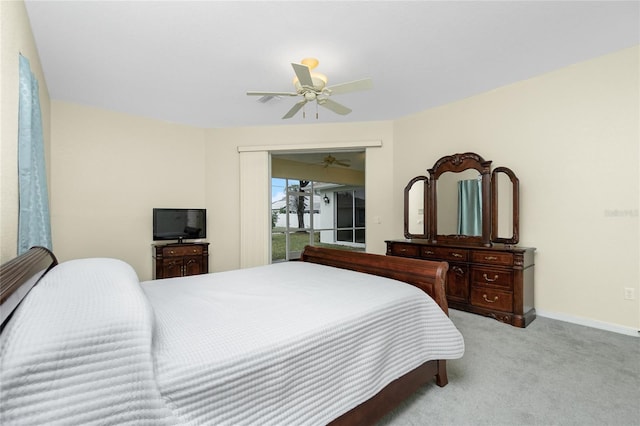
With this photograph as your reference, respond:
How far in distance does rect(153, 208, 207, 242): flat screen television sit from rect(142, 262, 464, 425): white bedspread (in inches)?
99.0

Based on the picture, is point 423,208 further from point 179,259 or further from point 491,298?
point 179,259

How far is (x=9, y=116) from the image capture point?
5.72ft

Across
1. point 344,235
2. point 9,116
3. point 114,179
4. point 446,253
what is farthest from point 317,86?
point 344,235

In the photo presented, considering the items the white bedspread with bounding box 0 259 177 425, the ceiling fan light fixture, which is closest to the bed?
the white bedspread with bounding box 0 259 177 425

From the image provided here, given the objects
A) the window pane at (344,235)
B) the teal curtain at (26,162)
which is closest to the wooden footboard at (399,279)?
the teal curtain at (26,162)

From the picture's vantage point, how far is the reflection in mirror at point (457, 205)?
3.54 metres

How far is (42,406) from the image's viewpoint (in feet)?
2.11

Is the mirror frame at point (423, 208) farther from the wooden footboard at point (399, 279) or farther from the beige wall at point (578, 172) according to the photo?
the wooden footboard at point (399, 279)

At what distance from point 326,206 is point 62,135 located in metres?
6.08

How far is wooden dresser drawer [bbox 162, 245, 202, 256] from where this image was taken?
163 inches

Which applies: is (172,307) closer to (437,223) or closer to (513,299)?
(513,299)

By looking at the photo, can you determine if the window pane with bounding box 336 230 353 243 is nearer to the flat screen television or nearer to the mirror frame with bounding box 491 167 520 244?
the flat screen television

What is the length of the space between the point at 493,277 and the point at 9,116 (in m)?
4.09

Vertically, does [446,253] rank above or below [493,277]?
above
